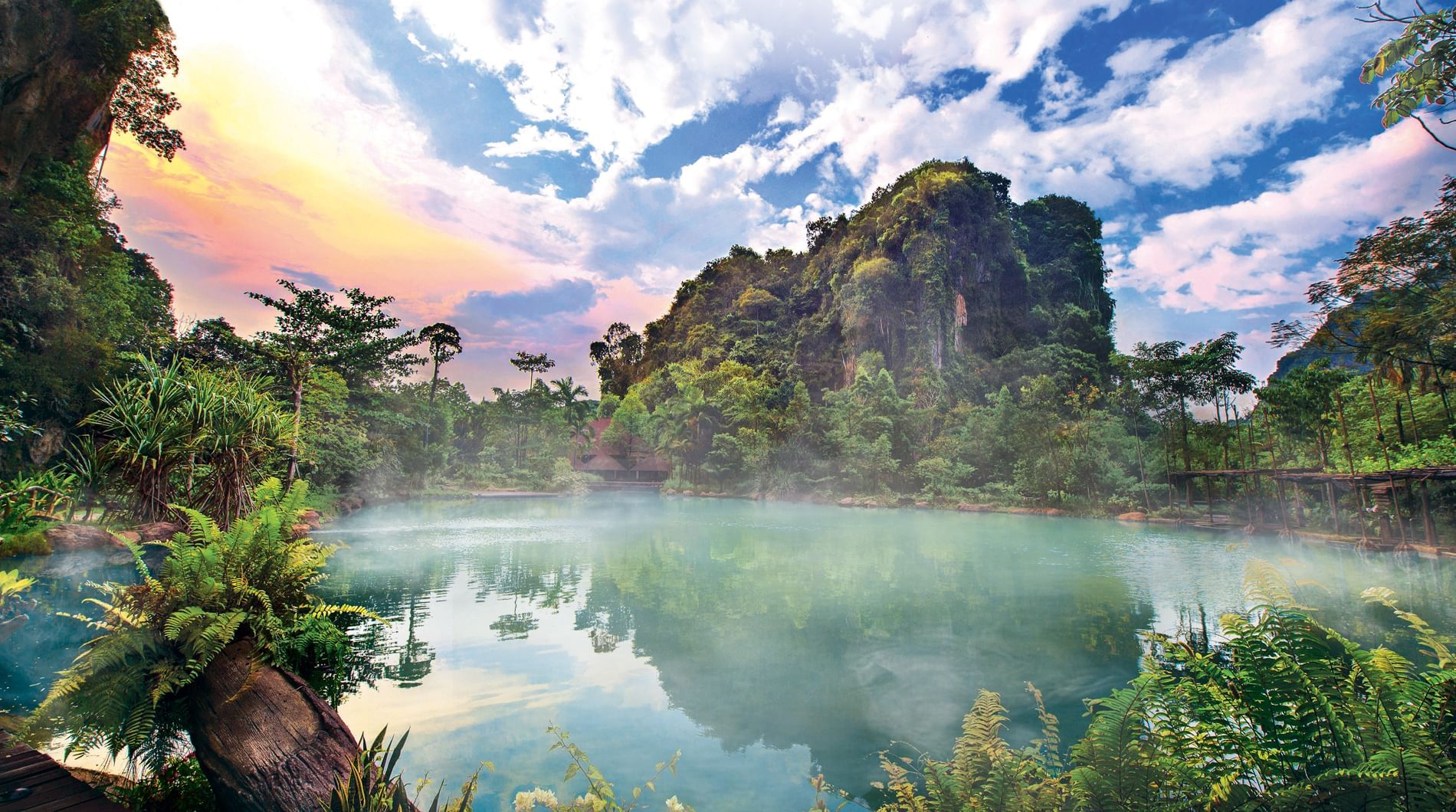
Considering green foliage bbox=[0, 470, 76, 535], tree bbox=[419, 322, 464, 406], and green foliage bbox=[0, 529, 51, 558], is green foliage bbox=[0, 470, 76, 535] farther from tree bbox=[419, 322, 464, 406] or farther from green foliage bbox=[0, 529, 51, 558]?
tree bbox=[419, 322, 464, 406]

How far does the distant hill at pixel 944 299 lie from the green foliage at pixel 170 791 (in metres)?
40.3

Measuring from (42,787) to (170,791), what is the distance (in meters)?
0.45

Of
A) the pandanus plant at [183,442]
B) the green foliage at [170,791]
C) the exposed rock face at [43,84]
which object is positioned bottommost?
the green foliage at [170,791]

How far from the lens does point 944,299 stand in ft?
144

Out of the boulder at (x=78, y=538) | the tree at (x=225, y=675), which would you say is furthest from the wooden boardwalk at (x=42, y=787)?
the boulder at (x=78, y=538)

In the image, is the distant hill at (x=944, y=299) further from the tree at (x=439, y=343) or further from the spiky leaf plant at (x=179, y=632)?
the spiky leaf plant at (x=179, y=632)

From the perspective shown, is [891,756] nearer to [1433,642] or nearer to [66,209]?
[1433,642]

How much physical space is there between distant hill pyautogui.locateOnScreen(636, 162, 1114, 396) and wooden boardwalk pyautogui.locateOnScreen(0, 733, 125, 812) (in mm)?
40634

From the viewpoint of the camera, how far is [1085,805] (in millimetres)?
1991

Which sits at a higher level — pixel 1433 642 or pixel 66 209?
pixel 66 209

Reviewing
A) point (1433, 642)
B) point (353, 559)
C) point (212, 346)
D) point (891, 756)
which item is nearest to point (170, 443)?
point (353, 559)

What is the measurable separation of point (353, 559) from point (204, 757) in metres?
10.6

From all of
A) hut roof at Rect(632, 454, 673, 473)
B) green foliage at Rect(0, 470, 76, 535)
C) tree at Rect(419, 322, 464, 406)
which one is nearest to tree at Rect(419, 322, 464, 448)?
tree at Rect(419, 322, 464, 406)

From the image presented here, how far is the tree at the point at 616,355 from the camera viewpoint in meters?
70.9
